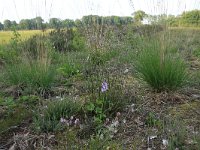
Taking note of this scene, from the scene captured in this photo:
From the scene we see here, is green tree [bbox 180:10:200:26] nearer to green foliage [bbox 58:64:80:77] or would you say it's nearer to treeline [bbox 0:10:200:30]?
treeline [bbox 0:10:200:30]

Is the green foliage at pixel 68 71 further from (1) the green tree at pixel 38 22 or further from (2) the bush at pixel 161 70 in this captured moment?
(2) the bush at pixel 161 70

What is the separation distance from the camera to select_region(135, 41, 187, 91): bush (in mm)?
4027

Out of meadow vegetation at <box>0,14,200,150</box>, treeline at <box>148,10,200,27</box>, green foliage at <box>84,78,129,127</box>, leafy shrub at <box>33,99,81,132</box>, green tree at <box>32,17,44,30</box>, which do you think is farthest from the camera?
green tree at <box>32,17,44,30</box>

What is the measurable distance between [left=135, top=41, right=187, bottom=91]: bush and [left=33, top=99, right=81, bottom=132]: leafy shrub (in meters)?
1.01

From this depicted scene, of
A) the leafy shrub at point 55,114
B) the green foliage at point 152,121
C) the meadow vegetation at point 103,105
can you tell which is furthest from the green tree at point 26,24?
the green foliage at point 152,121

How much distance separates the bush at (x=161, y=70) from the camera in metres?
4.03

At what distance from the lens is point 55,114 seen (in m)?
3.49

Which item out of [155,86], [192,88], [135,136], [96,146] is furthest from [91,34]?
[96,146]

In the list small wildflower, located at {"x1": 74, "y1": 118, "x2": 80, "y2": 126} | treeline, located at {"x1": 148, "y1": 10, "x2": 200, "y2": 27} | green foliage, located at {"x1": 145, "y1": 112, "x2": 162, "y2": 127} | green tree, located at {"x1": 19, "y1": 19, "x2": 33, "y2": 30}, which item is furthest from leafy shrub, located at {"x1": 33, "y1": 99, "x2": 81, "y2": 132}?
green tree, located at {"x1": 19, "y1": 19, "x2": 33, "y2": 30}

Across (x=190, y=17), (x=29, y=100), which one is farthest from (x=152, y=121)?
(x=190, y=17)

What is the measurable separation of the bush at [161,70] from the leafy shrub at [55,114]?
1.01m

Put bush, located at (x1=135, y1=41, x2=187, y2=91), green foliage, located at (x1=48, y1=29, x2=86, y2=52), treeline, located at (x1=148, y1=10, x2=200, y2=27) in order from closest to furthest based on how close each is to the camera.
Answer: bush, located at (x1=135, y1=41, x2=187, y2=91) → treeline, located at (x1=148, y1=10, x2=200, y2=27) → green foliage, located at (x1=48, y1=29, x2=86, y2=52)

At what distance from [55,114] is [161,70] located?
1.35 metres

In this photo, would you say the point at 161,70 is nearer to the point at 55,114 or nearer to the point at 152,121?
the point at 152,121
